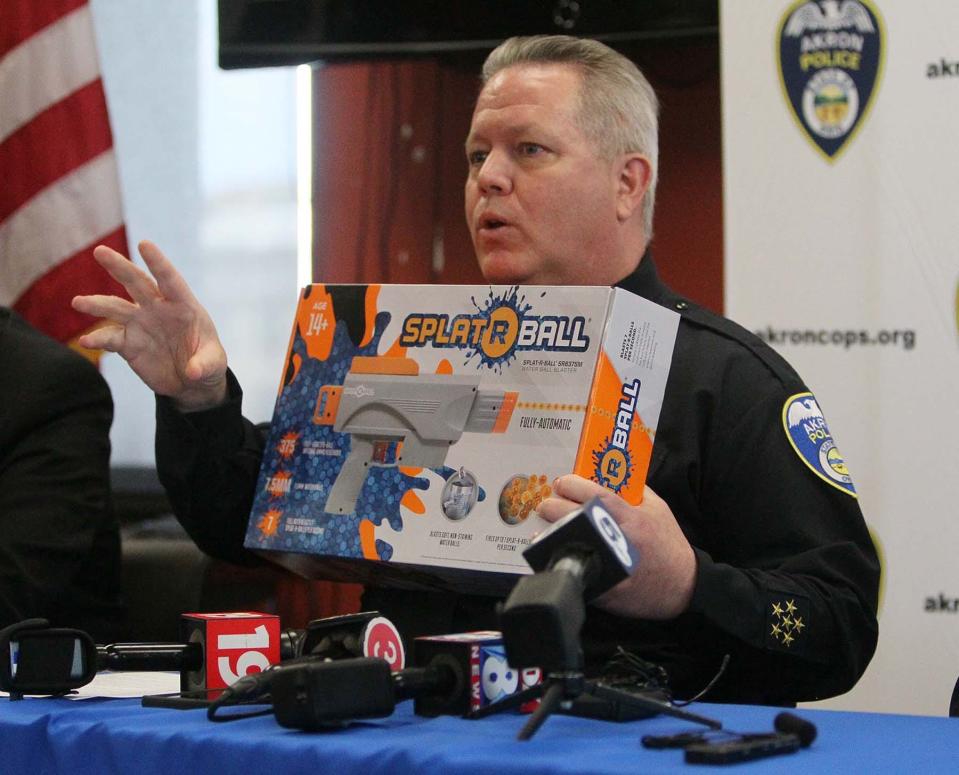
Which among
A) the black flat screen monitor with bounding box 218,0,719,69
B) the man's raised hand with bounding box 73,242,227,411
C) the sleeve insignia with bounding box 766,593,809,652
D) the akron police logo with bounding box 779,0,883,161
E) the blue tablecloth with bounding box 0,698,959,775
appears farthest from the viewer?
the black flat screen monitor with bounding box 218,0,719,69

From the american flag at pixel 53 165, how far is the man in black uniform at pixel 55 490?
748 millimetres

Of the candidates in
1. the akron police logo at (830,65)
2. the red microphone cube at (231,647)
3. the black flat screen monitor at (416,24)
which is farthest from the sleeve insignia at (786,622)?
the black flat screen monitor at (416,24)

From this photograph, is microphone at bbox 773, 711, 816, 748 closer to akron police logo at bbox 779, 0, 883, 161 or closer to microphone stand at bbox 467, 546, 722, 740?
microphone stand at bbox 467, 546, 722, 740

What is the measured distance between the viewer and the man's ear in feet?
6.45

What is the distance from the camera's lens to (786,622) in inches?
60.0

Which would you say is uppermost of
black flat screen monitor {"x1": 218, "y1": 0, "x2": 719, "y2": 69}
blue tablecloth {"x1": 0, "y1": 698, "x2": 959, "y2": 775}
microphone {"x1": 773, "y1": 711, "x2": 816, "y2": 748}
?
black flat screen monitor {"x1": 218, "y1": 0, "x2": 719, "y2": 69}

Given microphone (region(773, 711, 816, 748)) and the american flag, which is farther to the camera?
the american flag

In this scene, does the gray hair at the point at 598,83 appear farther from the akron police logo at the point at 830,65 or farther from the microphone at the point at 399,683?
the microphone at the point at 399,683

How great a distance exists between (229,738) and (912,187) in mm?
1690

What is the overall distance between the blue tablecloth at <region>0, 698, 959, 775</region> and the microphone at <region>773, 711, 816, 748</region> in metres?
0.01

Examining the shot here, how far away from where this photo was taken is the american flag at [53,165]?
3.17m

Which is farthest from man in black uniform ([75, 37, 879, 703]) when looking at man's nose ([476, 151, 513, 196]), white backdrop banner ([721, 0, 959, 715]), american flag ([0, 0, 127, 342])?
american flag ([0, 0, 127, 342])

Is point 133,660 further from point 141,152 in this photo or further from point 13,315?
point 141,152

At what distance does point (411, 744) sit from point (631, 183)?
1177 millimetres
